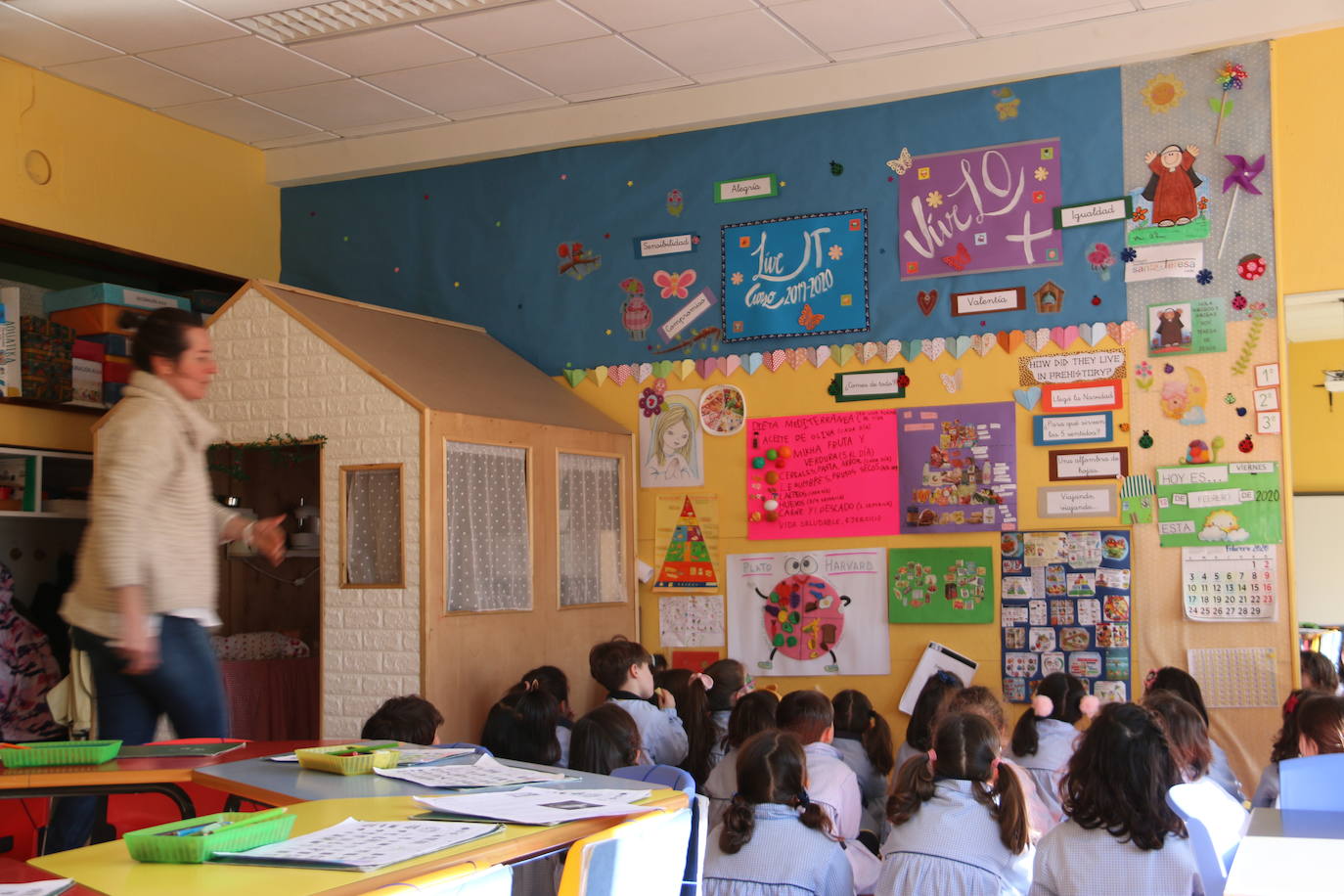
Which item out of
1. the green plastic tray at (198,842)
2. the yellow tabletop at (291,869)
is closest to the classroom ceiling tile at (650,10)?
the yellow tabletop at (291,869)

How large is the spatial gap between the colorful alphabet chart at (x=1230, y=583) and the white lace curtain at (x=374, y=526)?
3.01m

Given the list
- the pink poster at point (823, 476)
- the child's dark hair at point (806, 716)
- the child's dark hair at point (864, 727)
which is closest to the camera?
the child's dark hair at point (806, 716)

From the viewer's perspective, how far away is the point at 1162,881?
255 cm

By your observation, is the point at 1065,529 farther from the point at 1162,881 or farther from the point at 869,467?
the point at 1162,881

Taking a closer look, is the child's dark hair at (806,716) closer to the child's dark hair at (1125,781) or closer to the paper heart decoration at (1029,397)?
the child's dark hair at (1125,781)

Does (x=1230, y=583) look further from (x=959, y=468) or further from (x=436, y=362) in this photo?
(x=436, y=362)

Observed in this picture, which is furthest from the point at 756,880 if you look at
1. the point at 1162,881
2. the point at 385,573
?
the point at 385,573

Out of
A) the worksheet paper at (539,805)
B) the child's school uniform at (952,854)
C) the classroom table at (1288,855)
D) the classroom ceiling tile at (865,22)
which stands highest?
the classroom ceiling tile at (865,22)

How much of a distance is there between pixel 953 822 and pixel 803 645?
Answer: 2.64 meters

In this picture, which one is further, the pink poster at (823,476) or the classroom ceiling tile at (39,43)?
the pink poster at (823,476)

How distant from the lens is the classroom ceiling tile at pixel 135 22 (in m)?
5.00

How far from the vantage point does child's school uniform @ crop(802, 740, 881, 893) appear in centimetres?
338

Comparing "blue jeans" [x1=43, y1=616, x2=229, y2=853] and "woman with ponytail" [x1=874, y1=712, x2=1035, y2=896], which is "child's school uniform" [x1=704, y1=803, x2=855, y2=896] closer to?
"woman with ponytail" [x1=874, y1=712, x2=1035, y2=896]

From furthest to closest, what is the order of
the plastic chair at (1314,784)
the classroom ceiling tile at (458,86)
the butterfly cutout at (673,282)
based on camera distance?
the butterfly cutout at (673,282) < the classroom ceiling tile at (458,86) < the plastic chair at (1314,784)
